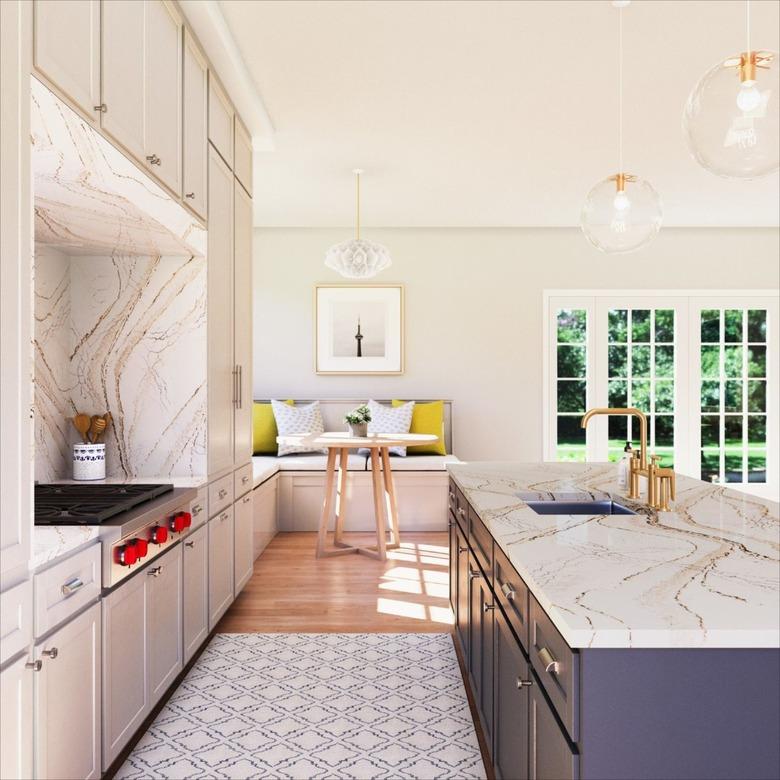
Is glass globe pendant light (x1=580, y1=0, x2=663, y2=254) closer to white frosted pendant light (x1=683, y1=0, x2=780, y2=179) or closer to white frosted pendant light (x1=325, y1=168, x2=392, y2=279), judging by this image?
white frosted pendant light (x1=683, y1=0, x2=780, y2=179)

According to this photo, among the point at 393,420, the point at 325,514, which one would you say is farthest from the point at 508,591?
the point at 393,420

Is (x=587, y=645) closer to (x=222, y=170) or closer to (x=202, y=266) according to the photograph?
(x=202, y=266)

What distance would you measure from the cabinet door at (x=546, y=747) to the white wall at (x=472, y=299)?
195 inches

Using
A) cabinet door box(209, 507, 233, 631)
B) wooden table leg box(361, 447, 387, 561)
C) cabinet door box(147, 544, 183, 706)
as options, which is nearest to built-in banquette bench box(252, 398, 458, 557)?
wooden table leg box(361, 447, 387, 561)

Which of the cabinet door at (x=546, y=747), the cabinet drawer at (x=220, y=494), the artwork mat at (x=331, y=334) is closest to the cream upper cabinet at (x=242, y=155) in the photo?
the cabinet drawer at (x=220, y=494)

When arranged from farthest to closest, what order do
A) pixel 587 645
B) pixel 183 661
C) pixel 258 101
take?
pixel 258 101, pixel 183 661, pixel 587 645

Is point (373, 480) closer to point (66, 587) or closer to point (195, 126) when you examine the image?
point (195, 126)

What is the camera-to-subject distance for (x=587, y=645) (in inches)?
38.4

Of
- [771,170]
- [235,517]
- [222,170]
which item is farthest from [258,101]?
[771,170]

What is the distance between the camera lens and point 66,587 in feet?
5.19

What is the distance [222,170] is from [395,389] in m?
3.39

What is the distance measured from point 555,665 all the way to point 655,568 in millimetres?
334

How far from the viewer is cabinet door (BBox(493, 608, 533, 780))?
4.48 ft

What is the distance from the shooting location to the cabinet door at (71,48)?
1466 mm
